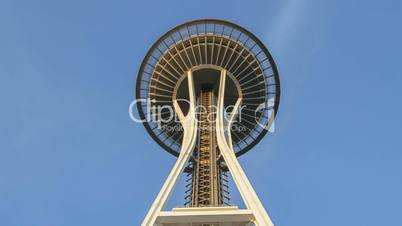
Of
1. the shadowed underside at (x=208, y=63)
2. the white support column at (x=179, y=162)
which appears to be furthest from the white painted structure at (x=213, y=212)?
the shadowed underside at (x=208, y=63)

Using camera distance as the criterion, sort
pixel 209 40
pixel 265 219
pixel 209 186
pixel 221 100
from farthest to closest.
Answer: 1. pixel 209 40
2. pixel 221 100
3. pixel 209 186
4. pixel 265 219

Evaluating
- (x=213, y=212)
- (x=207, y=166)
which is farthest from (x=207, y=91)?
(x=213, y=212)

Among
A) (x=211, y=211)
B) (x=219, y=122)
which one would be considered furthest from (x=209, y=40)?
(x=211, y=211)

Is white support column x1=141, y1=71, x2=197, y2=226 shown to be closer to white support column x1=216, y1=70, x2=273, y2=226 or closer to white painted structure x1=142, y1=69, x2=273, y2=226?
white painted structure x1=142, y1=69, x2=273, y2=226

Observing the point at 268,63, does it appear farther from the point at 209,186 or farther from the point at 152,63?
the point at 209,186

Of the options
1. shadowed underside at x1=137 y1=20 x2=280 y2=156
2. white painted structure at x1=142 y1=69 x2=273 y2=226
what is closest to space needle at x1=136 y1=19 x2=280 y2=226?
shadowed underside at x1=137 y1=20 x2=280 y2=156

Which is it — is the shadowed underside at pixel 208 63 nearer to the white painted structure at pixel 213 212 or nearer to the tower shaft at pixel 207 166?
the tower shaft at pixel 207 166
